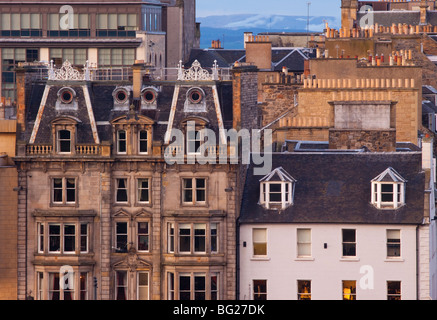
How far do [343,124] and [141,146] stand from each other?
16920 millimetres

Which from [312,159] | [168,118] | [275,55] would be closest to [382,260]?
[312,159]

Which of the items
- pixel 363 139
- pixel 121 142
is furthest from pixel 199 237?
pixel 363 139

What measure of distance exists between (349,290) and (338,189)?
6190 millimetres

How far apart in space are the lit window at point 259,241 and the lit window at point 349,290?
195 inches

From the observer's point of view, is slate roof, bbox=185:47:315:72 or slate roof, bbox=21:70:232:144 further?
slate roof, bbox=185:47:315:72

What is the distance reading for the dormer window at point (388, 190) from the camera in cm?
9269

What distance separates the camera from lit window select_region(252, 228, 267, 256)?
92.9 metres

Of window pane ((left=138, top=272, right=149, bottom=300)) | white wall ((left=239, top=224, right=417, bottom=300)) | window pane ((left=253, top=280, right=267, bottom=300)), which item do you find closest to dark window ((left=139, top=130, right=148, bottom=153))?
window pane ((left=138, top=272, right=149, bottom=300))

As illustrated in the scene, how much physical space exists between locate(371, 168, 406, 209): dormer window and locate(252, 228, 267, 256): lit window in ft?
21.3

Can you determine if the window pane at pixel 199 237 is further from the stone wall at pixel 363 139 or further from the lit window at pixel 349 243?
the stone wall at pixel 363 139

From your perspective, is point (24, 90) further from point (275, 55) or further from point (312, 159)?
point (275, 55)

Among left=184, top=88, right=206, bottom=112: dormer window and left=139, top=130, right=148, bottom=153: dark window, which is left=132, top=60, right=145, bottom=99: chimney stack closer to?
left=139, top=130, right=148, bottom=153: dark window

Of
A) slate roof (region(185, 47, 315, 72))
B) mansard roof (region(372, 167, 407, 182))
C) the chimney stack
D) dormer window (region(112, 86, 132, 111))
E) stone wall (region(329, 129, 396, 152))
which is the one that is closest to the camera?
mansard roof (region(372, 167, 407, 182))

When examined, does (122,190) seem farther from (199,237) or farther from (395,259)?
(395,259)
